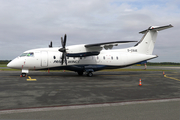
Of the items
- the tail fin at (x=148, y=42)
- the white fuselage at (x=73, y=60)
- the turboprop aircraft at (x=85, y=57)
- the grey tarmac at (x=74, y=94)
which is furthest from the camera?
the tail fin at (x=148, y=42)

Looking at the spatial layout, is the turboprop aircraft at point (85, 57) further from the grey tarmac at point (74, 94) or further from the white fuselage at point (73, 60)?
the grey tarmac at point (74, 94)

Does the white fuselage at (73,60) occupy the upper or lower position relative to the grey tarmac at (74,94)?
upper

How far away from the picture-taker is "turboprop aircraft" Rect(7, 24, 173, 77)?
19766 millimetres

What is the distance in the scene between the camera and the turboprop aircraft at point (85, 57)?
19.8 m

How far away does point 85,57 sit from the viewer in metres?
22.1

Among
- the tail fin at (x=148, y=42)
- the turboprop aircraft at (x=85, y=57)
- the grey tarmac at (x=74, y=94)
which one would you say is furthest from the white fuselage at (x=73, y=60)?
the grey tarmac at (x=74, y=94)

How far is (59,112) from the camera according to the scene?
610 centimetres

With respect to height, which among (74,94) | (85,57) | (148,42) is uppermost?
(148,42)

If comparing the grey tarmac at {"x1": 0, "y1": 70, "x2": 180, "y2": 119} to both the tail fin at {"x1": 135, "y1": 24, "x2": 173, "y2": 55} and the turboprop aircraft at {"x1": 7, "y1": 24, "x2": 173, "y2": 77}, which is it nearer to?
the turboprop aircraft at {"x1": 7, "y1": 24, "x2": 173, "y2": 77}

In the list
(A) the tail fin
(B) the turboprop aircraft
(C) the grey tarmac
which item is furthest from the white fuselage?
(C) the grey tarmac

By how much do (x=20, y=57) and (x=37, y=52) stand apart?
8.00 feet

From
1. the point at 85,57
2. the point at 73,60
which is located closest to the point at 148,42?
the point at 85,57

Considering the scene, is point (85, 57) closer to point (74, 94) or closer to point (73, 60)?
point (73, 60)

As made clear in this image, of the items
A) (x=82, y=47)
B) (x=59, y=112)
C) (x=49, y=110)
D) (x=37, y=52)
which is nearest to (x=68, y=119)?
(x=59, y=112)
